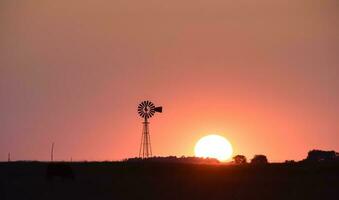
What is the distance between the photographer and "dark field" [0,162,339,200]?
176 feet

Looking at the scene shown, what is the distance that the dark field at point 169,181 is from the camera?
176ft

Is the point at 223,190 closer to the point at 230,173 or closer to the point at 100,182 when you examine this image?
the point at 100,182

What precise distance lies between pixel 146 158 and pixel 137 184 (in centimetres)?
3885

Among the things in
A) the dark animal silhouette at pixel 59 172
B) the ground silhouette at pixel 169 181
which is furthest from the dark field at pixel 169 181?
the dark animal silhouette at pixel 59 172

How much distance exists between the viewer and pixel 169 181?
62.3m

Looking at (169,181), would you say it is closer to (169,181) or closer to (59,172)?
(169,181)

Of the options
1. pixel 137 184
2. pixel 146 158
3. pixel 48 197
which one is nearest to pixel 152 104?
pixel 146 158

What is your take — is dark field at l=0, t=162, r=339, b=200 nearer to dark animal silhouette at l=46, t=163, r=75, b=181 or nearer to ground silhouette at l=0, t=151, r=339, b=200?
ground silhouette at l=0, t=151, r=339, b=200

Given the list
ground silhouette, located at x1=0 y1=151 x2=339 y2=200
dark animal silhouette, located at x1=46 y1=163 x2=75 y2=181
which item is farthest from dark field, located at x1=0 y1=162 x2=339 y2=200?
dark animal silhouette, located at x1=46 y1=163 x2=75 y2=181

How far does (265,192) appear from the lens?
56.3m

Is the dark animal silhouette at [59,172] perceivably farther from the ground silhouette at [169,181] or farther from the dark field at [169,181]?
the dark field at [169,181]

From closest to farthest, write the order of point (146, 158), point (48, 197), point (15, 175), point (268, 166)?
point (48, 197)
point (15, 175)
point (268, 166)
point (146, 158)

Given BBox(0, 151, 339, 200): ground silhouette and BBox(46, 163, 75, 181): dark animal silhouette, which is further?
BBox(46, 163, 75, 181): dark animal silhouette

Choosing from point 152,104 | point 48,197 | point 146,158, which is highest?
point 152,104
